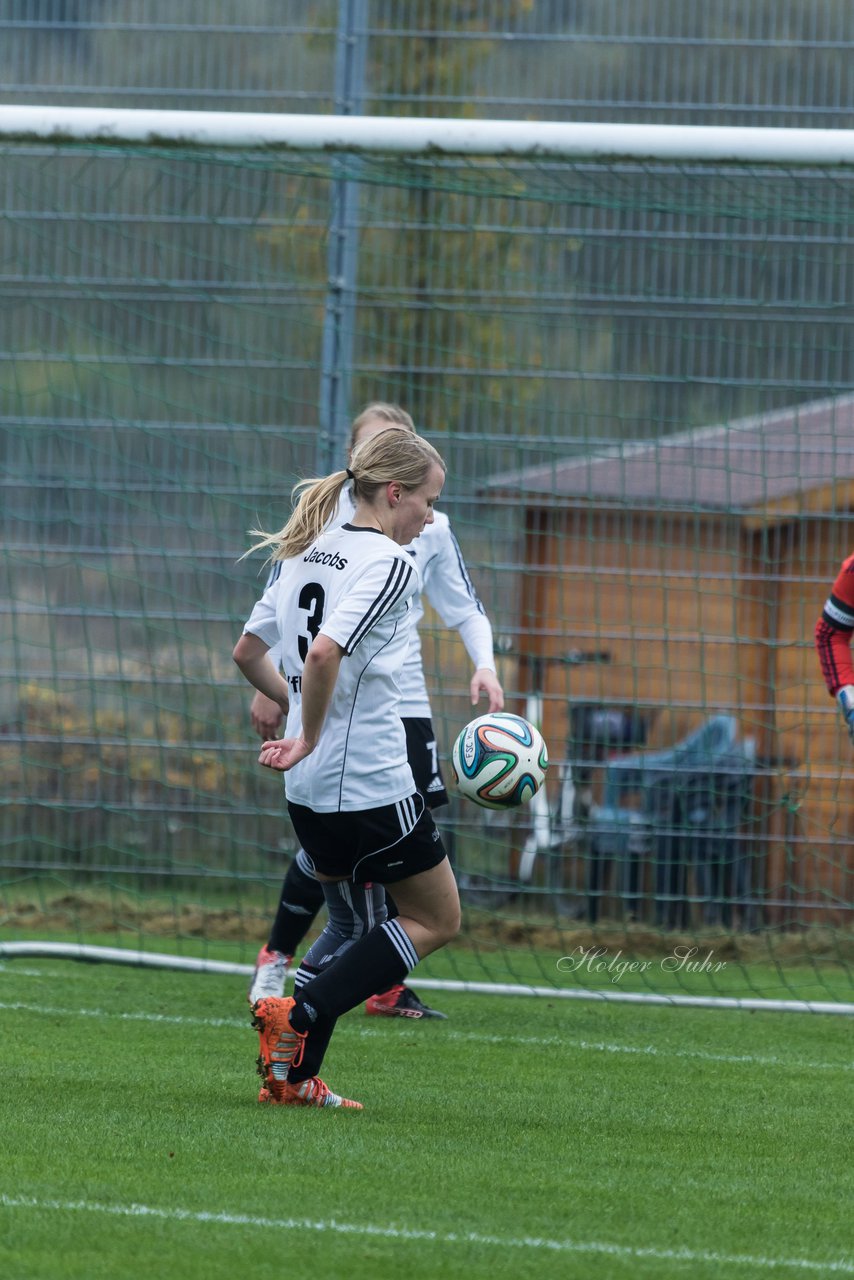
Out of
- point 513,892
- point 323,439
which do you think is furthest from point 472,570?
point 513,892

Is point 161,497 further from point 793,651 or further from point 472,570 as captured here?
point 793,651

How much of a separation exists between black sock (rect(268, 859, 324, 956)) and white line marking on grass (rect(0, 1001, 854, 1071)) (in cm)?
31

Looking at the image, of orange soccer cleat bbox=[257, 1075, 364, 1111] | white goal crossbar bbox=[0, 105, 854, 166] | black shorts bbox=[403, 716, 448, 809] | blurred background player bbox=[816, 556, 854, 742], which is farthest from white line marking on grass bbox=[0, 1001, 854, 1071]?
white goal crossbar bbox=[0, 105, 854, 166]

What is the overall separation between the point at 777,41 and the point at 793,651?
10.5ft

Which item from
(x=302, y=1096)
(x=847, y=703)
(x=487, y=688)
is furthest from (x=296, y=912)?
(x=847, y=703)

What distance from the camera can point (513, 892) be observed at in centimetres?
828

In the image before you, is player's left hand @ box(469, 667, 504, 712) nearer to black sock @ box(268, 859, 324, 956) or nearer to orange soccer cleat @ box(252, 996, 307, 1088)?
black sock @ box(268, 859, 324, 956)

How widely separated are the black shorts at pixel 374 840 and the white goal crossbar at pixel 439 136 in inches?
131

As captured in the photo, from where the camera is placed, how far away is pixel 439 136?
6809 millimetres

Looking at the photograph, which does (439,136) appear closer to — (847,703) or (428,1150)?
(847,703)

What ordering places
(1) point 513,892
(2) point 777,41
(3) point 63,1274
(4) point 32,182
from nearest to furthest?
(3) point 63,1274 < (1) point 513,892 < (2) point 777,41 < (4) point 32,182

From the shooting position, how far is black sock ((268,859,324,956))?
6.14 metres
